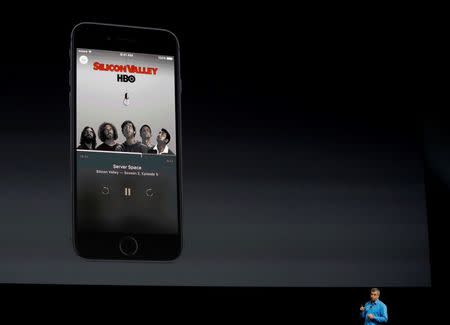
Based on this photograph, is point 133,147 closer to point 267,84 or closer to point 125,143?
point 125,143

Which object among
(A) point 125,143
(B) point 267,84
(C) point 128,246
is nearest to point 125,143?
(A) point 125,143

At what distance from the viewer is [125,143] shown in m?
2.02

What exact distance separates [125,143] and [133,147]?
0.02m

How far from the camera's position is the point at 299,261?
101 inches

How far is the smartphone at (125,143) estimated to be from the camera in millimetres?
1905

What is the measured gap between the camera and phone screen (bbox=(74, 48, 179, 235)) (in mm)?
1939

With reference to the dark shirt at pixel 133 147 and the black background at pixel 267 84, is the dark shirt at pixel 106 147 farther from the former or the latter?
the black background at pixel 267 84

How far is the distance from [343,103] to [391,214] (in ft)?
1.28

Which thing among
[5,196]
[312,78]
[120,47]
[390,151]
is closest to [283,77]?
[312,78]

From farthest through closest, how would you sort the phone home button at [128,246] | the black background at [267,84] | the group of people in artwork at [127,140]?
the black background at [267,84], the group of people in artwork at [127,140], the phone home button at [128,246]

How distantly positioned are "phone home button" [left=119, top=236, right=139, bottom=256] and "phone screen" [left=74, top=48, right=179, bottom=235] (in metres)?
0.03

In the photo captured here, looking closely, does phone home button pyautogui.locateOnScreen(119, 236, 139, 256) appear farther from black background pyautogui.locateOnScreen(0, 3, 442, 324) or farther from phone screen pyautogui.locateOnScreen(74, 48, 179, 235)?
black background pyautogui.locateOnScreen(0, 3, 442, 324)

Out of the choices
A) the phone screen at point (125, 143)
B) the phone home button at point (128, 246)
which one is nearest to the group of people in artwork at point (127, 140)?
the phone screen at point (125, 143)

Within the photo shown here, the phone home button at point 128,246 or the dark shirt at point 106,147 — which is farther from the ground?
the dark shirt at point 106,147
